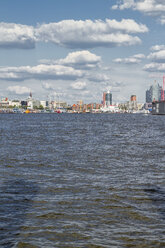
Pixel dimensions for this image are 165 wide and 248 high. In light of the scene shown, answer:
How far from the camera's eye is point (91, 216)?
37.6 ft

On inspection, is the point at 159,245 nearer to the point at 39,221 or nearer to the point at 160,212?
the point at 160,212

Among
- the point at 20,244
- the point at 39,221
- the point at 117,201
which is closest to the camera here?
the point at 20,244

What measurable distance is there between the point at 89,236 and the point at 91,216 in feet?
5.99

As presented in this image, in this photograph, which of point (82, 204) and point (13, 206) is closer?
point (13, 206)

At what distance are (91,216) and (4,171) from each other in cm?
964

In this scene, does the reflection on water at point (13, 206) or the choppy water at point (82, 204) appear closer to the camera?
the choppy water at point (82, 204)

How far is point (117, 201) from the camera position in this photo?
44.1ft

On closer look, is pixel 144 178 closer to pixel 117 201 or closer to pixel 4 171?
pixel 117 201

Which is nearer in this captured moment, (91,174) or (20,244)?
(20,244)

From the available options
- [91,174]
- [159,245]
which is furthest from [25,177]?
[159,245]

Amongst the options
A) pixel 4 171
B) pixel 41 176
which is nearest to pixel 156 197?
pixel 41 176

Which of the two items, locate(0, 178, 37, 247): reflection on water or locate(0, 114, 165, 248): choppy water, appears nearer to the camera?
locate(0, 114, 165, 248): choppy water

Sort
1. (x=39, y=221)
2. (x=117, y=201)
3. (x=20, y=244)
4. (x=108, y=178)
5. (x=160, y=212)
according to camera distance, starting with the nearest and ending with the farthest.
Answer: (x=20, y=244), (x=39, y=221), (x=160, y=212), (x=117, y=201), (x=108, y=178)

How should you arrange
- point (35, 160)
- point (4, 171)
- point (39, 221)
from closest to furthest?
1. point (39, 221)
2. point (4, 171)
3. point (35, 160)
